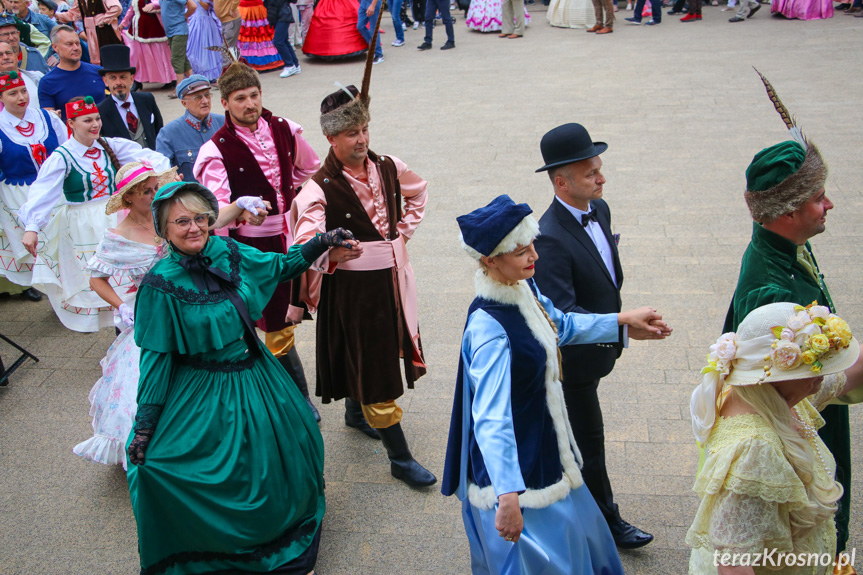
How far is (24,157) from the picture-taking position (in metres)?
5.94

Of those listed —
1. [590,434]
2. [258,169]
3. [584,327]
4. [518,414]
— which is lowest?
[590,434]

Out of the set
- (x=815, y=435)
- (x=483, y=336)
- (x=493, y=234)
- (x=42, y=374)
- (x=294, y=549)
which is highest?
(x=493, y=234)

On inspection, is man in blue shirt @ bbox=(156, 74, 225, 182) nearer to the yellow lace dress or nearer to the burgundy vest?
the burgundy vest

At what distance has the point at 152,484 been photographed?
3178mm

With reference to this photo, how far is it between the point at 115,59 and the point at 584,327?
489cm

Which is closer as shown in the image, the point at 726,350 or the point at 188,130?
the point at 726,350

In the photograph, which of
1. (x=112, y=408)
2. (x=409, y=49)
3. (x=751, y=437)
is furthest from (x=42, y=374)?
(x=409, y=49)

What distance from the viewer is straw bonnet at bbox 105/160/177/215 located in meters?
3.99

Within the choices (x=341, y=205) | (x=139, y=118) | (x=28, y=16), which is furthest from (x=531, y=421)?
(x=28, y=16)

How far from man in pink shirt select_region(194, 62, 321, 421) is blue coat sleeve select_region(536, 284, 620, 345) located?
1.92 metres

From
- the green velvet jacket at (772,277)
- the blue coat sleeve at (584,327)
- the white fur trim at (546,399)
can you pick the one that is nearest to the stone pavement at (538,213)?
the white fur trim at (546,399)

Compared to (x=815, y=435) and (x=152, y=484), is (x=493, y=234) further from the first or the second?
(x=152, y=484)

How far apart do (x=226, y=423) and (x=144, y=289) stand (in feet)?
2.23

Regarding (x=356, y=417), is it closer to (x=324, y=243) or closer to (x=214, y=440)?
(x=214, y=440)
